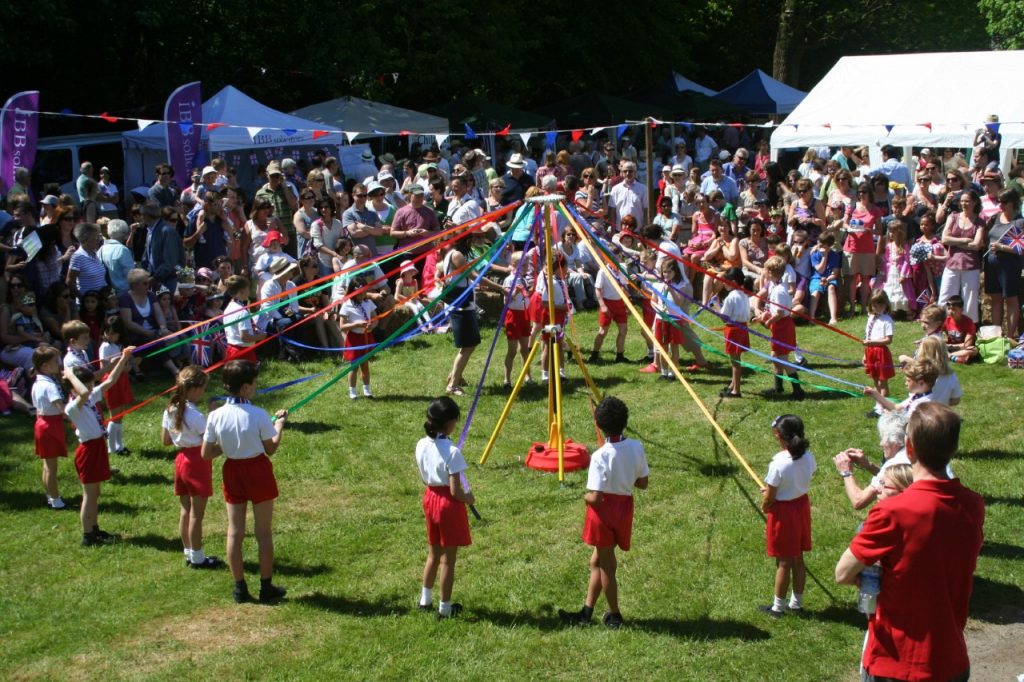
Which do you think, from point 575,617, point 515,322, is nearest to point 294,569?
point 575,617

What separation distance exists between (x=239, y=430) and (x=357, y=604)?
1224 mm

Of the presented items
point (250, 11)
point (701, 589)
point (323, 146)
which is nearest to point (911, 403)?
point (701, 589)

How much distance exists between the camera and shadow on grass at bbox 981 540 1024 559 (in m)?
6.79

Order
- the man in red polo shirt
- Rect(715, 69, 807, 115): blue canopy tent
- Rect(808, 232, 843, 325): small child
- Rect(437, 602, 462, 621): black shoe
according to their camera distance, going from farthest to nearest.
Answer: Rect(715, 69, 807, 115): blue canopy tent < Rect(808, 232, 843, 325): small child < Rect(437, 602, 462, 621): black shoe < the man in red polo shirt

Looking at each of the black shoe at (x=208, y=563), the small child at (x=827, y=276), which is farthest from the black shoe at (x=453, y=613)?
the small child at (x=827, y=276)

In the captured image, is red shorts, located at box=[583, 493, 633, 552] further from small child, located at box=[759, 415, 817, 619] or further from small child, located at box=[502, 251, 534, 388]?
small child, located at box=[502, 251, 534, 388]

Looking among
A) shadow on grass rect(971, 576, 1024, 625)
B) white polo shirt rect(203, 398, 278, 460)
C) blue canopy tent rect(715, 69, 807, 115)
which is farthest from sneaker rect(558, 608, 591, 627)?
blue canopy tent rect(715, 69, 807, 115)

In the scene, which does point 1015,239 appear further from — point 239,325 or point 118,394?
point 118,394

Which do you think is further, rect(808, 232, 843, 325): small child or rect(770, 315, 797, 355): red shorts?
rect(808, 232, 843, 325): small child

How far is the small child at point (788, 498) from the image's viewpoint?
597cm

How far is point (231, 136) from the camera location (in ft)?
55.1

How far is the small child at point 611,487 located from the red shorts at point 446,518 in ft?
2.22

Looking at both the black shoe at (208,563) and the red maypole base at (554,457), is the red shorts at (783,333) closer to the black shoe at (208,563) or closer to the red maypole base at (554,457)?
the red maypole base at (554,457)

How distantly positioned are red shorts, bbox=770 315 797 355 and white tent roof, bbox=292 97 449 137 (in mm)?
11212
